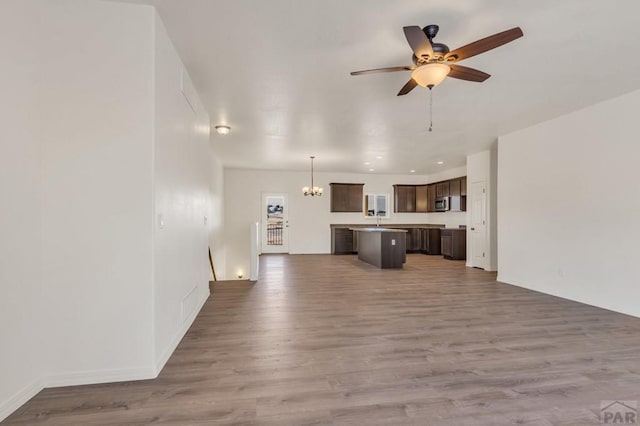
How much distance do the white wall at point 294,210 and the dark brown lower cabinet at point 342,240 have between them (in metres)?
0.41

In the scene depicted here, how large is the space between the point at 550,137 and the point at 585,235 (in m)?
1.63

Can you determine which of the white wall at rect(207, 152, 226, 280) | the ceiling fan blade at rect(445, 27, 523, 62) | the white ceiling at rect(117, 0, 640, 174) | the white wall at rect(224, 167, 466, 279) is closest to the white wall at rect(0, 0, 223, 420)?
the white ceiling at rect(117, 0, 640, 174)

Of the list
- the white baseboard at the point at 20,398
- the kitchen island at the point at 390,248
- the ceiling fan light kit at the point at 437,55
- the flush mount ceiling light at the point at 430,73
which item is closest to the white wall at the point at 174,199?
the white baseboard at the point at 20,398

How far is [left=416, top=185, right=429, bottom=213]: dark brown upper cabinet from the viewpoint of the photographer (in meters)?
10.6

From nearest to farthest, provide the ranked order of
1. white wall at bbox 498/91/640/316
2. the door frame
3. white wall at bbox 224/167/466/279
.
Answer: white wall at bbox 498/91/640/316 → the door frame → white wall at bbox 224/167/466/279

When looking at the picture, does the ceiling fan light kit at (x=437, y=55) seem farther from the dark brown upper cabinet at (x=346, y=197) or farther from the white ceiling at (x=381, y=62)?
the dark brown upper cabinet at (x=346, y=197)

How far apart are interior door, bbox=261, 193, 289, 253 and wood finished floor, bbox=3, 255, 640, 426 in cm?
547

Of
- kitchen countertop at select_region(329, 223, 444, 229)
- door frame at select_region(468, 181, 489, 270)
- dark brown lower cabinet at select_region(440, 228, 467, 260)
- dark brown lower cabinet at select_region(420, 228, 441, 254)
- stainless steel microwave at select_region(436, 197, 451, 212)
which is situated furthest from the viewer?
kitchen countertop at select_region(329, 223, 444, 229)

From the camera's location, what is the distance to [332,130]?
5.32m

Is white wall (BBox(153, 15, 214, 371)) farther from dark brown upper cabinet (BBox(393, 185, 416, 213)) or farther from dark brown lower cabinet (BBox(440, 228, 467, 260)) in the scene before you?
dark brown upper cabinet (BBox(393, 185, 416, 213))

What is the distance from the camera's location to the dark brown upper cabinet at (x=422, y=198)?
34.8ft

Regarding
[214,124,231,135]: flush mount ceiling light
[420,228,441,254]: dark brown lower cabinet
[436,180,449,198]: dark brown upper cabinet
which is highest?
[214,124,231,135]: flush mount ceiling light

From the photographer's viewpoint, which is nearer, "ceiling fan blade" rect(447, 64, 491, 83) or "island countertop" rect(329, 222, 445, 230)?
"ceiling fan blade" rect(447, 64, 491, 83)

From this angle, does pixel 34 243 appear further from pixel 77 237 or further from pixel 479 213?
pixel 479 213
